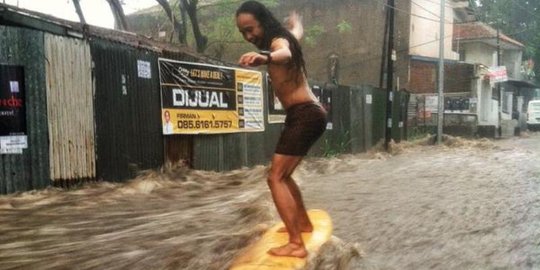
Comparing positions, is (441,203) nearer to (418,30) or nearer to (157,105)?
(157,105)

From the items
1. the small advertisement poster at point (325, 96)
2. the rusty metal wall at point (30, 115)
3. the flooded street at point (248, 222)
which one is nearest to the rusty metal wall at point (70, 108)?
the rusty metal wall at point (30, 115)

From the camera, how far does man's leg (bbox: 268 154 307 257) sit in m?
3.45

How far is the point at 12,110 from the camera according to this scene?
655 cm

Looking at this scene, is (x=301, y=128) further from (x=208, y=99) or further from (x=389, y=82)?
(x=389, y=82)

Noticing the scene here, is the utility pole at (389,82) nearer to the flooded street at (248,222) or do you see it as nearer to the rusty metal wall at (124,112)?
the flooded street at (248,222)

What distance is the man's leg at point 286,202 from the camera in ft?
11.3

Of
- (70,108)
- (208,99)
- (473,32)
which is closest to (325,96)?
(208,99)

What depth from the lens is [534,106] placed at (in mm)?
35656

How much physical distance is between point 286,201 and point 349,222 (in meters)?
2.26

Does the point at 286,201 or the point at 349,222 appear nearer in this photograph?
the point at 286,201

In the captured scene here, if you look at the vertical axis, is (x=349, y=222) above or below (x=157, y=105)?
below

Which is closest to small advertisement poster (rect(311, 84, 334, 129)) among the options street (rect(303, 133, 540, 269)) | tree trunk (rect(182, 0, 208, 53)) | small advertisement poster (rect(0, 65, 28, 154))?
street (rect(303, 133, 540, 269))

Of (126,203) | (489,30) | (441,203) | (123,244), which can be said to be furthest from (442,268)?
(489,30)

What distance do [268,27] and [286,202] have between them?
1164 mm
